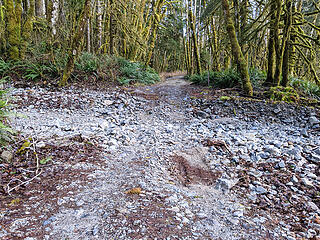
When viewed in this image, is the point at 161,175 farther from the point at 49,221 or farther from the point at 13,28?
the point at 13,28

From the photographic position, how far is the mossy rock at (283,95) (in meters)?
6.05

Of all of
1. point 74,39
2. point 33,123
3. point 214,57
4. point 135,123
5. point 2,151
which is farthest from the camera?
point 214,57

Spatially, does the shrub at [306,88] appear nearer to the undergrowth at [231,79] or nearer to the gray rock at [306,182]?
the undergrowth at [231,79]

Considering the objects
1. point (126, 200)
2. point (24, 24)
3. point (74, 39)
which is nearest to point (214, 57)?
point (74, 39)

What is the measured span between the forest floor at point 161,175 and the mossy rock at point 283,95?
1.44 ft

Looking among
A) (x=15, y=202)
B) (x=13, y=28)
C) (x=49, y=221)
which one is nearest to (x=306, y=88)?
(x=49, y=221)

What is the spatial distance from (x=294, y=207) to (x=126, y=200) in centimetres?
205

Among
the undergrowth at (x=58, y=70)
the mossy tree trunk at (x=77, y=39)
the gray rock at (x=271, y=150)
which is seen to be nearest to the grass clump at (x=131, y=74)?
the undergrowth at (x=58, y=70)

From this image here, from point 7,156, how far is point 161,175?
233 cm

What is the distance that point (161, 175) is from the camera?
299 cm

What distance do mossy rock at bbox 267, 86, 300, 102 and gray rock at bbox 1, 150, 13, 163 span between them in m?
6.85

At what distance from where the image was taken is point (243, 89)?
6680 mm

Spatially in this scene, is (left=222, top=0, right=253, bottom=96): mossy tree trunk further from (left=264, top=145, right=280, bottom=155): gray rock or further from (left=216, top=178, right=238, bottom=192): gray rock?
(left=216, top=178, right=238, bottom=192): gray rock

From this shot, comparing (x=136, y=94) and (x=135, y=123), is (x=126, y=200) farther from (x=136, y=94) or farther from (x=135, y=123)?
(x=136, y=94)
